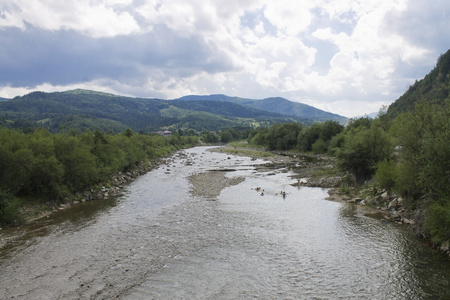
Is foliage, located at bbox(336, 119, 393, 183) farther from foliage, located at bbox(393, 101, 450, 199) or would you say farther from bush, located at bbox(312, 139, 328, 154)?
bush, located at bbox(312, 139, 328, 154)

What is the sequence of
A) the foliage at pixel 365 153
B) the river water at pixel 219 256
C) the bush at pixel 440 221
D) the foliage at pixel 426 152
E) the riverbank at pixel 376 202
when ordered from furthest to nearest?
the foliage at pixel 365 153 < the riverbank at pixel 376 202 < the foliage at pixel 426 152 < the bush at pixel 440 221 < the river water at pixel 219 256

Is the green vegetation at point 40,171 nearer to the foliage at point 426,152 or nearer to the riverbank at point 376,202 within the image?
the riverbank at point 376,202

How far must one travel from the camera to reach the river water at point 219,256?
15.8 m

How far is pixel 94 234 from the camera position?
81.6 feet

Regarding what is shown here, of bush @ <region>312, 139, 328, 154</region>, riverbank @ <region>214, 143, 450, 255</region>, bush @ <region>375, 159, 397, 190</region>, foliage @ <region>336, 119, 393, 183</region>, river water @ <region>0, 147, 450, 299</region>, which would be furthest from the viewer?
bush @ <region>312, 139, 328, 154</region>

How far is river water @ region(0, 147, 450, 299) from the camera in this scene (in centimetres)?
→ 1582

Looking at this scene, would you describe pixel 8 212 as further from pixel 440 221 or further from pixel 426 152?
pixel 426 152

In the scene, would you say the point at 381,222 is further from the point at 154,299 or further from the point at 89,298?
the point at 89,298

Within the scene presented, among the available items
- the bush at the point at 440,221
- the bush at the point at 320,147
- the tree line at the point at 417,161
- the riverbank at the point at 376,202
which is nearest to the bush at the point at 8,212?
the riverbank at the point at 376,202

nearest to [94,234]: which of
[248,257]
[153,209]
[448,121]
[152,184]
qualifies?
[153,209]

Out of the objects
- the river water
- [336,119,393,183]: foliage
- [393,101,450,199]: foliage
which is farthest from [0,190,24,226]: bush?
[336,119,393,183]: foliage

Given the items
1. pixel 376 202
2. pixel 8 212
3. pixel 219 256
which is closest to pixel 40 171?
pixel 8 212

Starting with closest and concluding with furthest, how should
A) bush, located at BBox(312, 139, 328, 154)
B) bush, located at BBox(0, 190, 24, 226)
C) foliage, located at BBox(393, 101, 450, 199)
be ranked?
1. foliage, located at BBox(393, 101, 450, 199)
2. bush, located at BBox(0, 190, 24, 226)
3. bush, located at BBox(312, 139, 328, 154)

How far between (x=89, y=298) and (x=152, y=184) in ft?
118
